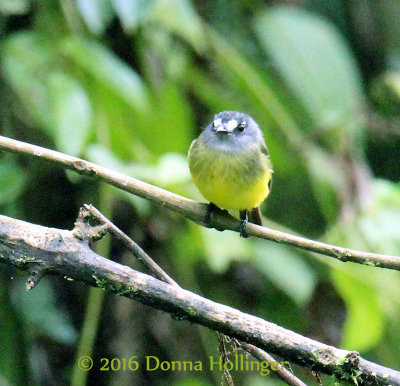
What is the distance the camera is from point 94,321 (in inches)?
140


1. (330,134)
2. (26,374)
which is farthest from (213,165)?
(330,134)

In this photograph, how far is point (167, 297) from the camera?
1887 mm

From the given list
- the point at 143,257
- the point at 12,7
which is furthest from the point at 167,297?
the point at 12,7

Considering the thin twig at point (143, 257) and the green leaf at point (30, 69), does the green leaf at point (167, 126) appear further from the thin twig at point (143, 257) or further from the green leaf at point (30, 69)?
the thin twig at point (143, 257)

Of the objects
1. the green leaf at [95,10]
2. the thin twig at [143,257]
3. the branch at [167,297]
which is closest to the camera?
the branch at [167,297]

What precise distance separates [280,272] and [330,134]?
117 cm

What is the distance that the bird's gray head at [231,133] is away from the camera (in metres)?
3.24

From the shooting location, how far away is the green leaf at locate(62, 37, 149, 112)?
3535 millimetres

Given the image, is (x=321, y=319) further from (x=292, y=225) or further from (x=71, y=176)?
(x=71, y=176)

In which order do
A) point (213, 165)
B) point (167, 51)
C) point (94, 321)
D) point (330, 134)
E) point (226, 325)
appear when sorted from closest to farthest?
point (226, 325)
point (213, 165)
point (94, 321)
point (167, 51)
point (330, 134)

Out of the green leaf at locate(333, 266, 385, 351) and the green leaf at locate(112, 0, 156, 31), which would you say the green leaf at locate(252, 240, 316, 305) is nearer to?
the green leaf at locate(333, 266, 385, 351)

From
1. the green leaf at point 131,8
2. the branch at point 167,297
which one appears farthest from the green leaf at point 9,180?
the branch at point 167,297

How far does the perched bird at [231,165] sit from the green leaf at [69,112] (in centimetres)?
53

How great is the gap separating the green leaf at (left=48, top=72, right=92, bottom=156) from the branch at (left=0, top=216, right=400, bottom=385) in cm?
119
